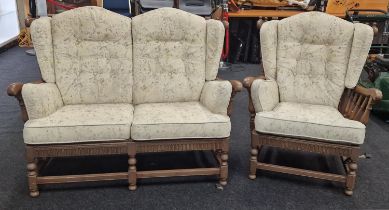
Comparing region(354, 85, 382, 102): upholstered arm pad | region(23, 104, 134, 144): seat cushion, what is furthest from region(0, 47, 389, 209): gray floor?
region(354, 85, 382, 102): upholstered arm pad

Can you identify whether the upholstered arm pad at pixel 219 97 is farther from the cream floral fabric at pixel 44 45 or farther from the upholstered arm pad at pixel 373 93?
the cream floral fabric at pixel 44 45

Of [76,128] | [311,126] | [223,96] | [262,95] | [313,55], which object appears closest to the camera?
[76,128]

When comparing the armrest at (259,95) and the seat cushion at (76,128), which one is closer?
the seat cushion at (76,128)

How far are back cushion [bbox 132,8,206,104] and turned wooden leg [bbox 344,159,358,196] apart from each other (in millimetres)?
1097

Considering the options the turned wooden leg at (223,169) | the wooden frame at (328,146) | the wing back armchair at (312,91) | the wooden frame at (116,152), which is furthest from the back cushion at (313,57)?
the turned wooden leg at (223,169)

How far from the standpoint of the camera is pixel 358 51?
106 inches

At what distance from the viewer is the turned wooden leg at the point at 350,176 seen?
93.6 inches

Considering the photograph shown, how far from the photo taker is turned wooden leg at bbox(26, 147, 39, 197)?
89.7 inches

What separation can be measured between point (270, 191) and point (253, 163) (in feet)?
0.70

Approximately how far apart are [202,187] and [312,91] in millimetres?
1075

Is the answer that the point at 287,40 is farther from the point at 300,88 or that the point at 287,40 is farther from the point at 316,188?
the point at 316,188

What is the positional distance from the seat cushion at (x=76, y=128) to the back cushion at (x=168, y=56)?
0.43 meters

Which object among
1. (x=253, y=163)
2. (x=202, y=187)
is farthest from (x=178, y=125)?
(x=253, y=163)

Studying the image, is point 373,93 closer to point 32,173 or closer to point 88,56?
point 88,56
